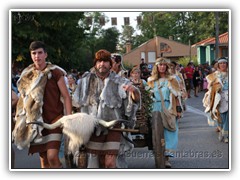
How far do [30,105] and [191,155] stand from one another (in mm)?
4577

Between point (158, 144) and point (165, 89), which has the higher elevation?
point (165, 89)

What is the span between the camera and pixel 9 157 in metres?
8.24

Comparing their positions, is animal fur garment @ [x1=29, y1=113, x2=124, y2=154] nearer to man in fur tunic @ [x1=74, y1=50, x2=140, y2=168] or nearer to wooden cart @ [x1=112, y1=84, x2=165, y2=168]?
man in fur tunic @ [x1=74, y1=50, x2=140, y2=168]

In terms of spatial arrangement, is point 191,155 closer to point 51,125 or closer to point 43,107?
point 43,107

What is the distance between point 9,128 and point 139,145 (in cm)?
238

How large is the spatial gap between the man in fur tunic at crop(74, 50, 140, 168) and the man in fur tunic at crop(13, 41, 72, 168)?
423 mm

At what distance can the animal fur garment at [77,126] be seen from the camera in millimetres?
7445

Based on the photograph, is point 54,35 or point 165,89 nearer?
point 165,89

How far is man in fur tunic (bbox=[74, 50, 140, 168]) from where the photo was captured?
26.3 feet

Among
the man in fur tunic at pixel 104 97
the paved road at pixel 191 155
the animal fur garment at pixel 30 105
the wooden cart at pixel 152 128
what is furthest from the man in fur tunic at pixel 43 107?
the paved road at pixel 191 155

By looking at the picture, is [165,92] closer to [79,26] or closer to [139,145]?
[139,145]

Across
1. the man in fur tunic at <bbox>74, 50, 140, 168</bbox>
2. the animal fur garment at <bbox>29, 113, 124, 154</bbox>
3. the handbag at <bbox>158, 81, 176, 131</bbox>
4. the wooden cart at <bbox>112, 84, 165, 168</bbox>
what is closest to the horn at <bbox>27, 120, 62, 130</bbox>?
the animal fur garment at <bbox>29, 113, 124, 154</bbox>

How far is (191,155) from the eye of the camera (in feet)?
38.4

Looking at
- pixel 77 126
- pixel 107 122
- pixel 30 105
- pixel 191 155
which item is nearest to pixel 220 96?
pixel 191 155
